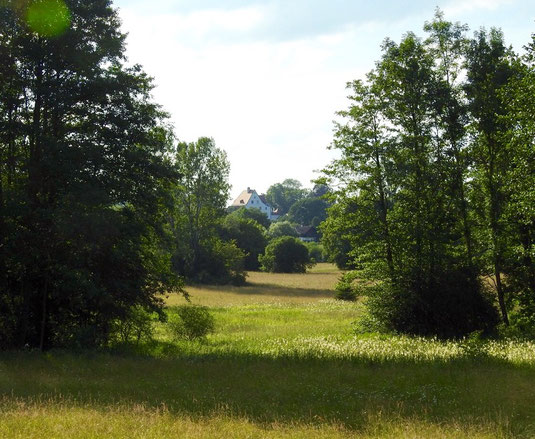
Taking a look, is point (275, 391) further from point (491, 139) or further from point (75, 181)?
point (491, 139)

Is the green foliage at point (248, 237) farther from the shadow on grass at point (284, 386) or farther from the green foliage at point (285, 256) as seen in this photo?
the shadow on grass at point (284, 386)

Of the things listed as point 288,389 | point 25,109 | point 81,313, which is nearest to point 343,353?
point 288,389

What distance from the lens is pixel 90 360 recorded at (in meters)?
14.9

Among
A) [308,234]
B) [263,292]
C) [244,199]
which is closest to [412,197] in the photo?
[263,292]

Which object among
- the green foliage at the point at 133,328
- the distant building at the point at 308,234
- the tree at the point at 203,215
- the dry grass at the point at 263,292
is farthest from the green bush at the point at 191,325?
the distant building at the point at 308,234

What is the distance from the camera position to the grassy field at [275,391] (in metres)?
8.27

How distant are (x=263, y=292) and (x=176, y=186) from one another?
31600mm

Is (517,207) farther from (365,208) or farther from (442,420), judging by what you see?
(442,420)

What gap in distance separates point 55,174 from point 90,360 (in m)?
6.23

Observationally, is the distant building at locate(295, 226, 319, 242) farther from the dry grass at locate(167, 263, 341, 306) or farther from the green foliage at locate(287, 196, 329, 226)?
the dry grass at locate(167, 263, 341, 306)

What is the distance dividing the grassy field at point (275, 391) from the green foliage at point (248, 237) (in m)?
64.3

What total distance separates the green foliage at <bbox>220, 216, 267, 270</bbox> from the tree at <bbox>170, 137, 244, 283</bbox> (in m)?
20.4

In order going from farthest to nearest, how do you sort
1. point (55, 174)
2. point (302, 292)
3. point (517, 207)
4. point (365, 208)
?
point (302, 292)
point (365, 208)
point (517, 207)
point (55, 174)

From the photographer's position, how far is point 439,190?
22797 millimetres
